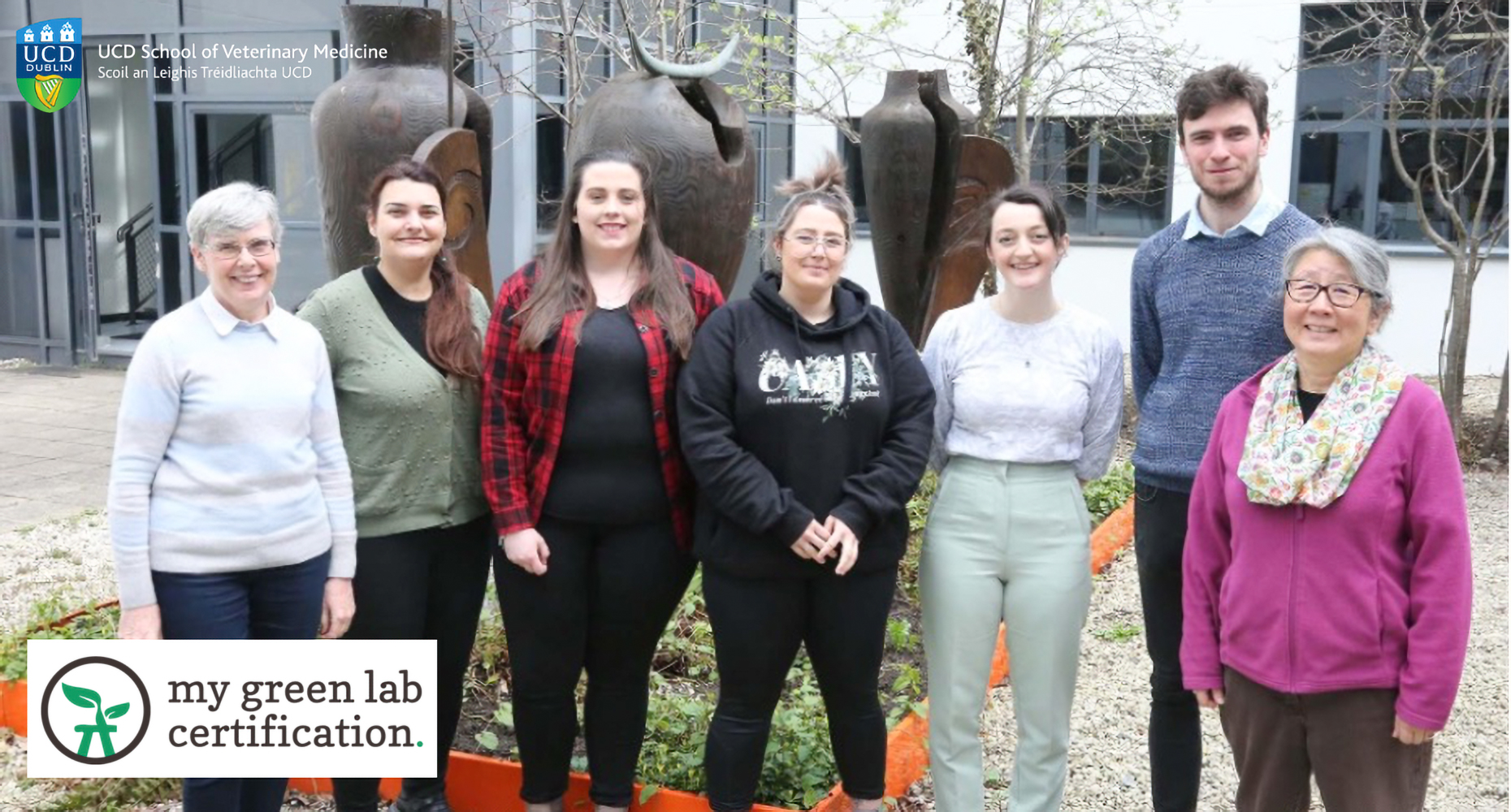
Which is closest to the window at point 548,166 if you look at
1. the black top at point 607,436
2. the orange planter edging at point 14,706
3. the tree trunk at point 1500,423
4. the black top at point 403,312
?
the tree trunk at point 1500,423

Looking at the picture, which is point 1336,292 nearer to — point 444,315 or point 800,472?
point 800,472

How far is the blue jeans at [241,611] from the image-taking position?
2.68 meters

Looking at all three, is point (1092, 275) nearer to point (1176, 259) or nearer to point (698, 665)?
point (698, 665)

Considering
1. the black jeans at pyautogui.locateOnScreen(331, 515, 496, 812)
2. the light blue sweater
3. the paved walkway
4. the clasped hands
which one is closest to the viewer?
the light blue sweater

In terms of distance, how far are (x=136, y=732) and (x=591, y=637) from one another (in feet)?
3.40

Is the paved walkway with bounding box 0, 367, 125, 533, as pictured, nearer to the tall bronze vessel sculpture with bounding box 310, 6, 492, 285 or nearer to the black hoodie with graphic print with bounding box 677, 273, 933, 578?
the tall bronze vessel sculpture with bounding box 310, 6, 492, 285

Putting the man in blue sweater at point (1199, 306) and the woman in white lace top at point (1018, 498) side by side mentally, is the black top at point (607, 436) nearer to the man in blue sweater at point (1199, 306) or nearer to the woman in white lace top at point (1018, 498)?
the woman in white lace top at point (1018, 498)

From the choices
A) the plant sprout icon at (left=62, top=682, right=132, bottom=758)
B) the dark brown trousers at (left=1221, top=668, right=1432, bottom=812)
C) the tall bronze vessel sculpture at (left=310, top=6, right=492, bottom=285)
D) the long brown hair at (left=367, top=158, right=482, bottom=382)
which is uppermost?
the tall bronze vessel sculpture at (left=310, top=6, right=492, bottom=285)

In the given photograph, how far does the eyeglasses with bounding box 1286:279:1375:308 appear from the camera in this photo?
2383 mm

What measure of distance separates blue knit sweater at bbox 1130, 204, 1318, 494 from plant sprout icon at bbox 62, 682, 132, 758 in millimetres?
2367

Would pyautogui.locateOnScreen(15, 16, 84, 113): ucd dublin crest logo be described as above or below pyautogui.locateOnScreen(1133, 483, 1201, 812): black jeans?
above

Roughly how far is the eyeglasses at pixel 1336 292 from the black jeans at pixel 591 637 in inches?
53.3

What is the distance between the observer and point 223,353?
8.77 ft

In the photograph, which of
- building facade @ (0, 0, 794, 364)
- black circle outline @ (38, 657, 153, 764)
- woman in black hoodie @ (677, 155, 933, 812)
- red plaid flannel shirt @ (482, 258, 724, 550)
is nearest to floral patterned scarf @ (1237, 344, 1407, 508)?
woman in black hoodie @ (677, 155, 933, 812)
